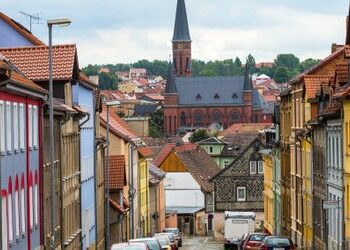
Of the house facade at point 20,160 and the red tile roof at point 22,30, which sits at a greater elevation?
the red tile roof at point 22,30

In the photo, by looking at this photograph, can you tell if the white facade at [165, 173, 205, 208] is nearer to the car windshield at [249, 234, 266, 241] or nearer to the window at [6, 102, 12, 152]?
the car windshield at [249, 234, 266, 241]

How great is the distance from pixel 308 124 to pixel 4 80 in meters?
27.3

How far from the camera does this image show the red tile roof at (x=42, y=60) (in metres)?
43.3

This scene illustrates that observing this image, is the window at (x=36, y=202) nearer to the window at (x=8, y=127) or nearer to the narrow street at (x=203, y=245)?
the window at (x=8, y=127)

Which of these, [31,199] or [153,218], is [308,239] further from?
[153,218]

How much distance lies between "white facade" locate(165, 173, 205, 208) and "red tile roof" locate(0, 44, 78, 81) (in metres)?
69.8

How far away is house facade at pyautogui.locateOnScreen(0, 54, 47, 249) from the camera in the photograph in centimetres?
3030

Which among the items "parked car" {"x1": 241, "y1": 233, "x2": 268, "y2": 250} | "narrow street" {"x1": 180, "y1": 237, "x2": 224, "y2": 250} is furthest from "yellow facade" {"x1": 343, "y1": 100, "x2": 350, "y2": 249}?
"narrow street" {"x1": 180, "y1": 237, "x2": 224, "y2": 250}

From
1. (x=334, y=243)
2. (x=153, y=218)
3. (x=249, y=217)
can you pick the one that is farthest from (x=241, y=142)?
(x=334, y=243)

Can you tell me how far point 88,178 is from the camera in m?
57.3

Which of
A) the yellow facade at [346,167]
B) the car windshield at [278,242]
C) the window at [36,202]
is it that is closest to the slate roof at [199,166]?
the car windshield at [278,242]

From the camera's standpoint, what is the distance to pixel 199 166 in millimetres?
124500

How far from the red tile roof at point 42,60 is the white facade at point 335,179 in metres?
8.97

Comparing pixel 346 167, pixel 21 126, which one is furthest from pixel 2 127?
pixel 346 167
